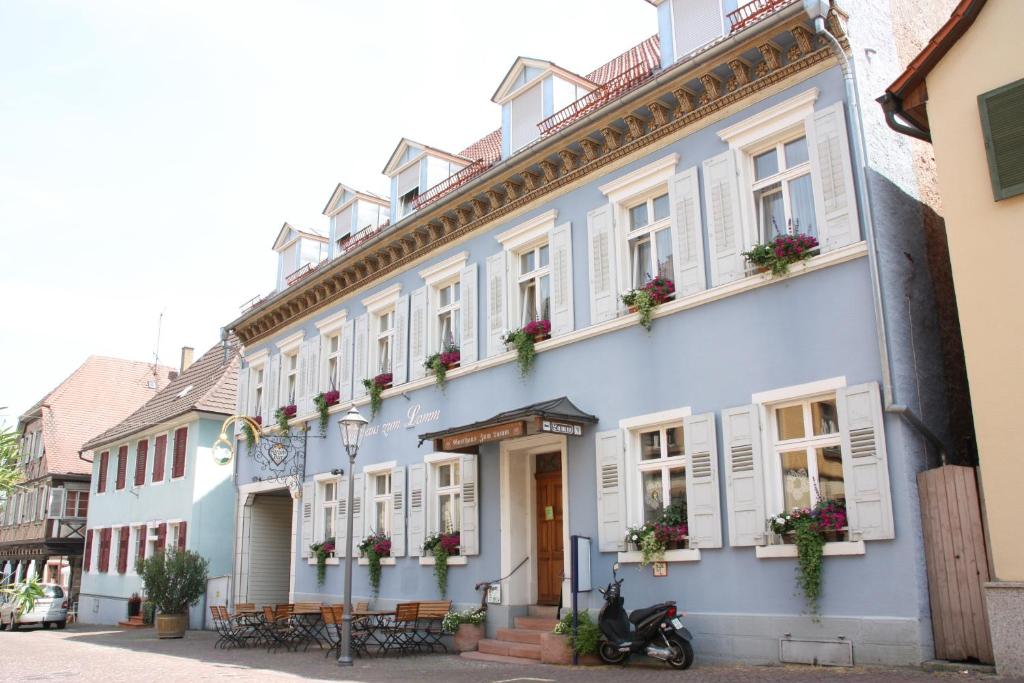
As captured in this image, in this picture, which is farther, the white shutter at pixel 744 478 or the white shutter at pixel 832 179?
the white shutter at pixel 744 478

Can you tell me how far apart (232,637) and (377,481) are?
3952 millimetres

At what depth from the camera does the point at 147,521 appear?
29.9 meters

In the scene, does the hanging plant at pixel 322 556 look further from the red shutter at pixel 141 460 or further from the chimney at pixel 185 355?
the chimney at pixel 185 355

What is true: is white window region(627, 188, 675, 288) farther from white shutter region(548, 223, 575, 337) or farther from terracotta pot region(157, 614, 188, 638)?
terracotta pot region(157, 614, 188, 638)

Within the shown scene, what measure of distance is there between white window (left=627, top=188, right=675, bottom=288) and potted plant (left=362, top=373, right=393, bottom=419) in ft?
22.0

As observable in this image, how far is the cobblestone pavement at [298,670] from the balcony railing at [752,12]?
813 cm

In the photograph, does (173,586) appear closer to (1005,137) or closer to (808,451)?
(808,451)

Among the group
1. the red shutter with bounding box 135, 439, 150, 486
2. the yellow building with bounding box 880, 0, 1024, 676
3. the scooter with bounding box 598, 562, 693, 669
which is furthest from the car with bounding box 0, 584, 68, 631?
the yellow building with bounding box 880, 0, 1024, 676

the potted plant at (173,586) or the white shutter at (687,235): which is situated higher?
the white shutter at (687,235)

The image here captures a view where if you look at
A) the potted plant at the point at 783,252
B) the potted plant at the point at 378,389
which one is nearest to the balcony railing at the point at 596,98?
the potted plant at the point at 783,252

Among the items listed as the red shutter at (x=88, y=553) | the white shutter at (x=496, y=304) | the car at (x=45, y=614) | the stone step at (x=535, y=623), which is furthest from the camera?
the red shutter at (x=88, y=553)

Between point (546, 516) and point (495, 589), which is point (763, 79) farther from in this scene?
point (495, 589)

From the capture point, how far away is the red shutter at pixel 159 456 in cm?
2983

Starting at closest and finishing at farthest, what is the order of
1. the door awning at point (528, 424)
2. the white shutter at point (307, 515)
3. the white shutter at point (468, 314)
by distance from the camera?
the door awning at point (528, 424) → the white shutter at point (468, 314) → the white shutter at point (307, 515)
